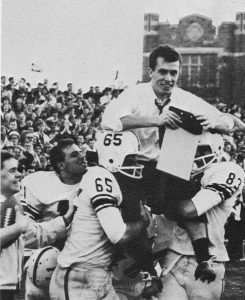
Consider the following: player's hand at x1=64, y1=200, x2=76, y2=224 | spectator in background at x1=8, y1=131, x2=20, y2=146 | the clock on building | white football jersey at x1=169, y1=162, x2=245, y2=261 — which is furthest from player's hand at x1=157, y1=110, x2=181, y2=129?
spectator in background at x1=8, y1=131, x2=20, y2=146

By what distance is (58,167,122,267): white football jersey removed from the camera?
2609 mm

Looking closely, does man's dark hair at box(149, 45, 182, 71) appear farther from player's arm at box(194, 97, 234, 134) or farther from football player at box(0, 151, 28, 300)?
football player at box(0, 151, 28, 300)

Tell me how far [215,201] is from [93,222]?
0.55 metres

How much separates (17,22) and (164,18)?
0.83 meters

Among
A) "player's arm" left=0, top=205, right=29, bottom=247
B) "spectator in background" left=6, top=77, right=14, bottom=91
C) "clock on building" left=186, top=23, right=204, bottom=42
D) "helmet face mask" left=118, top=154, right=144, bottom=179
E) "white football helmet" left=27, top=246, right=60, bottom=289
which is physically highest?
"clock on building" left=186, top=23, right=204, bottom=42

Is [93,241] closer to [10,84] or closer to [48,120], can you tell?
[48,120]

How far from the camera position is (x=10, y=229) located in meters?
2.48

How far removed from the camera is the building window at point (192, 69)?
378 cm

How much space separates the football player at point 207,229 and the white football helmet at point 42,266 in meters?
0.52

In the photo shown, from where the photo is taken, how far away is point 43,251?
291 cm

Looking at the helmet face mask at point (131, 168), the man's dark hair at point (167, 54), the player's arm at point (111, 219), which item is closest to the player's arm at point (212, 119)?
the man's dark hair at point (167, 54)

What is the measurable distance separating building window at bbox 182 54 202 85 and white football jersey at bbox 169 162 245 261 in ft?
3.27

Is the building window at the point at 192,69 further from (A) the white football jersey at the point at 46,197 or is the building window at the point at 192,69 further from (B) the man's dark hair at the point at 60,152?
(A) the white football jersey at the point at 46,197

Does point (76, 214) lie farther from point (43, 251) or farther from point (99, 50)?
point (99, 50)
